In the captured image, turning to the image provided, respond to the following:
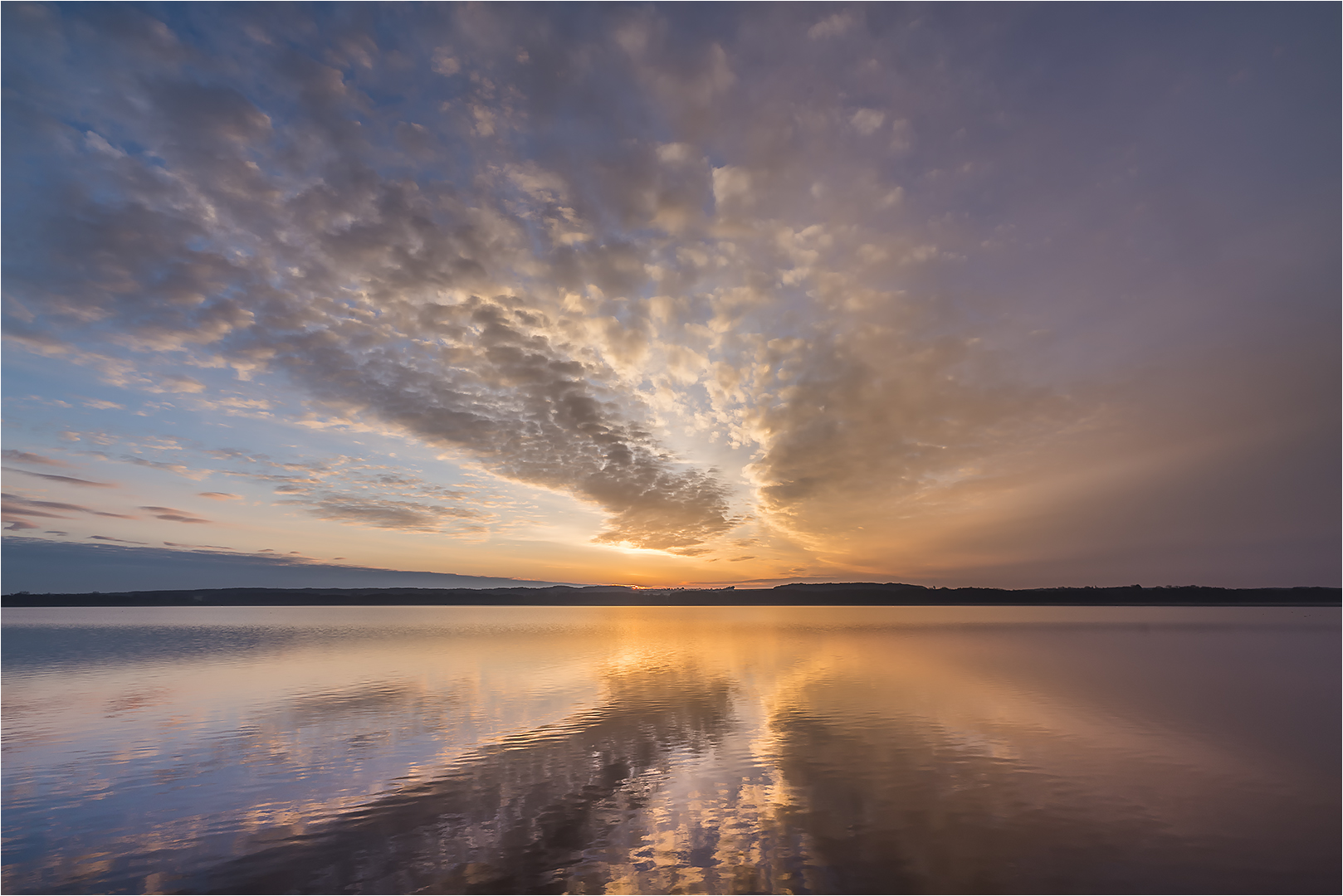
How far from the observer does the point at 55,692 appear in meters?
31.7

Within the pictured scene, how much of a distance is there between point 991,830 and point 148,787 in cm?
2297

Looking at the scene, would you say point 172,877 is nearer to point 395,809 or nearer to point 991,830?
point 395,809

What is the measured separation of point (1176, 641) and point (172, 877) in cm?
8796

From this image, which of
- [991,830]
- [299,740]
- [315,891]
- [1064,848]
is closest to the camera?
[315,891]

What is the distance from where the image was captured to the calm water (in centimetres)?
1205

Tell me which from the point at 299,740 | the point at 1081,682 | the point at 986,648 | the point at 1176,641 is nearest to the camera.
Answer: the point at 299,740

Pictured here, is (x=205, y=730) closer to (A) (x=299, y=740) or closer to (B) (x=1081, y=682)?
(A) (x=299, y=740)

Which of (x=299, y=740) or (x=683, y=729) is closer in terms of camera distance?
(x=299, y=740)

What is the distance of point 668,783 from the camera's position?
17297mm

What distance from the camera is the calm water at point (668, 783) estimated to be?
1205 centimetres

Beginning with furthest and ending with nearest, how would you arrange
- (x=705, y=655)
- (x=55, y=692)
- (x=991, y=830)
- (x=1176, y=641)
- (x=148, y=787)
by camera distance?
(x=1176, y=641)
(x=705, y=655)
(x=55, y=692)
(x=148, y=787)
(x=991, y=830)

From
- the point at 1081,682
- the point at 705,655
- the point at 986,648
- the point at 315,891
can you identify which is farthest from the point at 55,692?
the point at 986,648

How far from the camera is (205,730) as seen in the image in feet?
77.6

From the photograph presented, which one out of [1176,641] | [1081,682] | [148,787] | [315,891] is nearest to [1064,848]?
[315,891]
